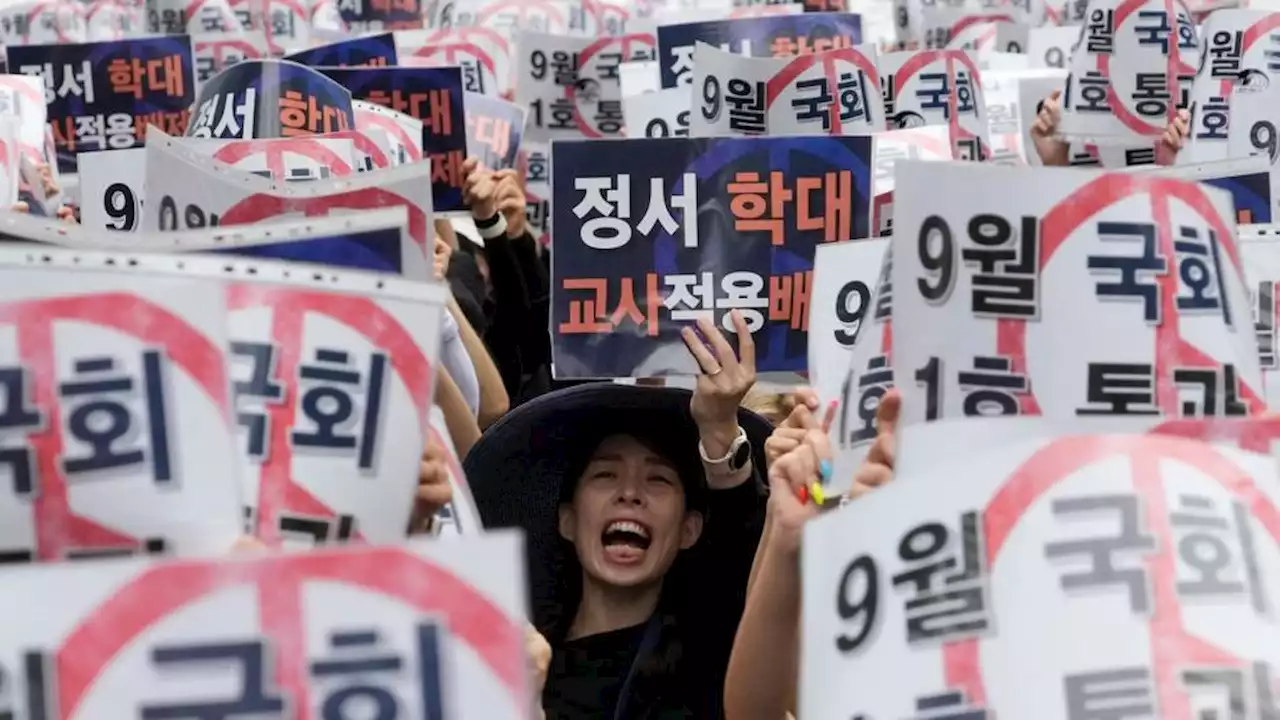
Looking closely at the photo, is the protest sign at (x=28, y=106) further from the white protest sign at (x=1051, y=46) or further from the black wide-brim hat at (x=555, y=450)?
the white protest sign at (x=1051, y=46)

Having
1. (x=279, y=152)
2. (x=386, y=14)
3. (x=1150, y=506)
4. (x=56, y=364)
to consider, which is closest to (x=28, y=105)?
(x=279, y=152)

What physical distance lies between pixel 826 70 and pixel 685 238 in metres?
1.26

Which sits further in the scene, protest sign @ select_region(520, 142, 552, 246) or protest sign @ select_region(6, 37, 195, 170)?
protest sign @ select_region(520, 142, 552, 246)

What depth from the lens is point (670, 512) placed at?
3.52 meters

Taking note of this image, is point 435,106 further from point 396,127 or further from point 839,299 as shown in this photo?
point 839,299

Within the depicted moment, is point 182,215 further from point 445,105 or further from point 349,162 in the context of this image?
point 445,105

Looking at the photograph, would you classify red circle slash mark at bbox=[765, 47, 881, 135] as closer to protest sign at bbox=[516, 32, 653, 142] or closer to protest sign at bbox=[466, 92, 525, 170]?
protest sign at bbox=[466, 92, 525, 170]

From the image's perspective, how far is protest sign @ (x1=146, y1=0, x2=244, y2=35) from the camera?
952cm

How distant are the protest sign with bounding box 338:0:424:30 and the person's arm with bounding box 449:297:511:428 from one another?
275 inches

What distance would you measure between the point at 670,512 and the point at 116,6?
33.5ft

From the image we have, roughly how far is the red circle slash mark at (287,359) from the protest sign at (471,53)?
5.39 metres

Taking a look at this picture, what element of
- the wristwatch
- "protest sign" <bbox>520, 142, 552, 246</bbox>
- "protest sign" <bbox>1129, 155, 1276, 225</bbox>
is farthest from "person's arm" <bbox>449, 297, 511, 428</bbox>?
"protest sign" <bbox>520, 142, 552, 246</bbox>

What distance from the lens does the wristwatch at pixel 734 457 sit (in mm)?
3436

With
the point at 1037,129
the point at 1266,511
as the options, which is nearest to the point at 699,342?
the point at 1266,511
